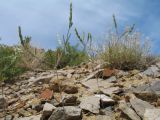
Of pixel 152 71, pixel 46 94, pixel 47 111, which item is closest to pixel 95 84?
pixel 46 94

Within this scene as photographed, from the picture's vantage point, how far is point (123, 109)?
6008 millimetres

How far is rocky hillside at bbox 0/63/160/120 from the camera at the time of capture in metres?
6.04

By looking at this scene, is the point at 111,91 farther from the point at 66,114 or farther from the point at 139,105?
the point at 66,114

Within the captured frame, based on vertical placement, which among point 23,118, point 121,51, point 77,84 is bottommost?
point 23,118

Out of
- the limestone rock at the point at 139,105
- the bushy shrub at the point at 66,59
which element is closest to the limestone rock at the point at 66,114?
the limestone rock at the point at 139,105

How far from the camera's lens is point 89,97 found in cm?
661

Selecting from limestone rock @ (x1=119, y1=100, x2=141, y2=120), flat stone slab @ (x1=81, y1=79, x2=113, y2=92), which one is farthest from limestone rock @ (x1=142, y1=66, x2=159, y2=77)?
limestone rock @ (x1=119, y1=100, x2=141, y2=120)

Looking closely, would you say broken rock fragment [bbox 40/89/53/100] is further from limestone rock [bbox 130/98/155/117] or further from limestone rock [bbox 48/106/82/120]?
limestone rock [bbox 130/98/155/117]

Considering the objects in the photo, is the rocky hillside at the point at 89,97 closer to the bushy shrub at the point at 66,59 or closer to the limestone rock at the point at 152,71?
the limestone rock at the point at 152,71

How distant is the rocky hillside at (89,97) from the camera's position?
19.8 feet

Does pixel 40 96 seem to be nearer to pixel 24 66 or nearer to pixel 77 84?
pixel 77 84

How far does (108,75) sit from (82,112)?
1895 millimetres

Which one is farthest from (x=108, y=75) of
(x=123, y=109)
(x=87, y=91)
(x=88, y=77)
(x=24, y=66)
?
(x=24, y=66)

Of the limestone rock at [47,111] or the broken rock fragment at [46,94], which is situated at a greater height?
the broken rock fragment at [46,94]
